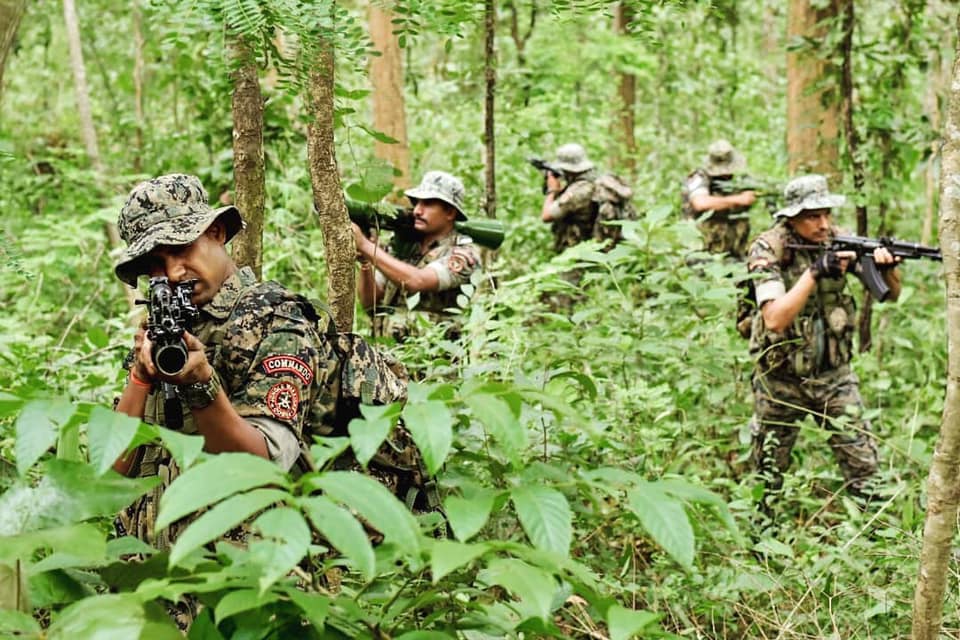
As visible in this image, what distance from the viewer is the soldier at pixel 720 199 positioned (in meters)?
9.91

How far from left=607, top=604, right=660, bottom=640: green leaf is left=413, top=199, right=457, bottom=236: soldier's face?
465 cm

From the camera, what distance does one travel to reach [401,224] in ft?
19.9

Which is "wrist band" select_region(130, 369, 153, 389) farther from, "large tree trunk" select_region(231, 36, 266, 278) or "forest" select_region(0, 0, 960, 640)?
"large tree trunk" select_region(231, 36, 266, 278)

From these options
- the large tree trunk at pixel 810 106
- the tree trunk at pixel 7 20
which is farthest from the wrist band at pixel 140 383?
the large tree trunk at pixel 810 106

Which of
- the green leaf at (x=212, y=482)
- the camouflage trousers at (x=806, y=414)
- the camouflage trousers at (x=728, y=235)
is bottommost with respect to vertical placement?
the camouflage trousers at (x=728, y=235)

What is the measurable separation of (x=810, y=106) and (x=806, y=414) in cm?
371

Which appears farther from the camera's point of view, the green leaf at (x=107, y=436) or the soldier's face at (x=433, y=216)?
the soldier's face at (x=433, y=216)

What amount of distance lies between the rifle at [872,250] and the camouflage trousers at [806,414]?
505mm

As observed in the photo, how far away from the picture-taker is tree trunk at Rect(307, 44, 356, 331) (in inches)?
150

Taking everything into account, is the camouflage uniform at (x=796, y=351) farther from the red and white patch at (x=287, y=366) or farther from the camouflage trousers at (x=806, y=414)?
the red and white patch at (x=287, y=366)

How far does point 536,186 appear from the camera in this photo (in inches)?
429

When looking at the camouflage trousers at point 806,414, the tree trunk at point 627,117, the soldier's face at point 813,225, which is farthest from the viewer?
the tree trunk at point 627,117

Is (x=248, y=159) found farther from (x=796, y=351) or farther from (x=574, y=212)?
(x=574, y=212)

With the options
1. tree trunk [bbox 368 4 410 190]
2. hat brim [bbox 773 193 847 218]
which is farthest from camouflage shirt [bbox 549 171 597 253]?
hat brim [bbox 773 193 847 218]
